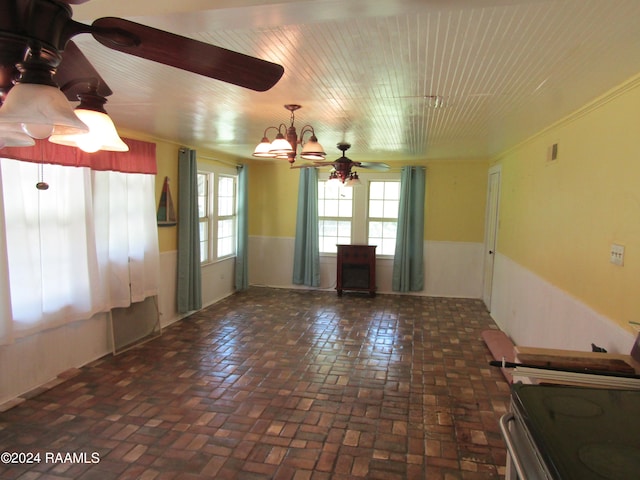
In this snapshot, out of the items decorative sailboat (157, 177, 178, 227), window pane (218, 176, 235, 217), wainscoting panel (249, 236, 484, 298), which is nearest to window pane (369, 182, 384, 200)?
wainscoting panel (249, 236, 484, 298)

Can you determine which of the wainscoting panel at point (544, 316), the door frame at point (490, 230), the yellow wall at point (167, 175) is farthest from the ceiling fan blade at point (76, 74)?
the door frame at point (490, 230)

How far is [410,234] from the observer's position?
21.3 feet

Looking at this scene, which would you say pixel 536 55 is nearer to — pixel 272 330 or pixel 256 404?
pixel 256 404

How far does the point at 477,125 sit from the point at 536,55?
1678 millimetres

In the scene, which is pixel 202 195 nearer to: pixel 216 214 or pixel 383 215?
pixel 216 214

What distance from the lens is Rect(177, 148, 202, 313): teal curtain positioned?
484cm

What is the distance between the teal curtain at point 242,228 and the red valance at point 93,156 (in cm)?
221

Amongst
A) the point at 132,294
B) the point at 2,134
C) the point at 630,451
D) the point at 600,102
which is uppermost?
the point at 600,102

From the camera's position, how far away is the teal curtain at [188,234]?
4836 millimetres

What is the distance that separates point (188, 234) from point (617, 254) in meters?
4.24

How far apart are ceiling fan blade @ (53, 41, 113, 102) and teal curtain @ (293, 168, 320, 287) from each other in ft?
17.9

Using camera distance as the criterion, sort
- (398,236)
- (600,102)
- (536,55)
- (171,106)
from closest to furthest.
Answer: (536,55) < (600,102) < (171,106) < (398,236)

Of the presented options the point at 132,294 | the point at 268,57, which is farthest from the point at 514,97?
the point at 132,294

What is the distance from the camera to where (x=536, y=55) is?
178 centimetres
